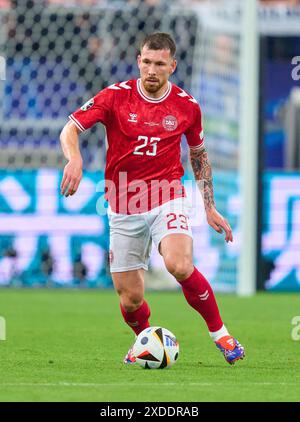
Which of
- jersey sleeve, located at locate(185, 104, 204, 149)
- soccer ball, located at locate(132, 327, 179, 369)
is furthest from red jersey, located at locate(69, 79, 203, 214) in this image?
soccer ball, located at locate(132, 327, 179, 369)

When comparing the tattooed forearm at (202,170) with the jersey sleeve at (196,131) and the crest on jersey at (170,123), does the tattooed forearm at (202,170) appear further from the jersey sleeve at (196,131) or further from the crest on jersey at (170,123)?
the crest on jersey at (170,123)

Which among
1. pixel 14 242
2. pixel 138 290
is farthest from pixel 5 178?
Answer: pixel 138 290

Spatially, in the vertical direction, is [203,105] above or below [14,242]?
above

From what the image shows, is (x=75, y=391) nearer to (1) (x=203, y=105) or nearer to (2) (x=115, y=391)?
(2) (x=115, y=391)

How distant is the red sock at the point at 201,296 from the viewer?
817cm

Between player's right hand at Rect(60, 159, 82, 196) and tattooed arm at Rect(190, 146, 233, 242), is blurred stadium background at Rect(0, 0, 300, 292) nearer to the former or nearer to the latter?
tattooed arm at Rect(190, 146, 233, 242)

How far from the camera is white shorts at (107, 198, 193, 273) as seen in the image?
326 inches

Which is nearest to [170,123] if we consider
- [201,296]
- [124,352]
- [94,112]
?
[94,112]

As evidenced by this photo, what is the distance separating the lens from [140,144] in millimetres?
8445

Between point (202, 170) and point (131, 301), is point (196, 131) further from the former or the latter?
point (131, 301)

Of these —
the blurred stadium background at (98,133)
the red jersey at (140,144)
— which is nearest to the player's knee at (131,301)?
the red jersey at (140,144)

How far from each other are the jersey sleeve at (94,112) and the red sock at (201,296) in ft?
4.03

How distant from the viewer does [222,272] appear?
16.2 m

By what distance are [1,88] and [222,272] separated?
163 inches
